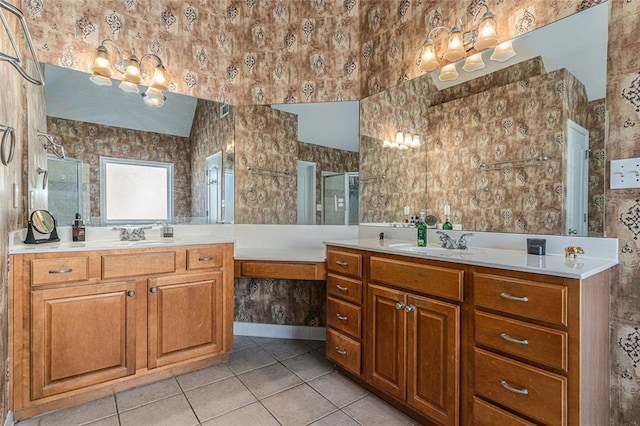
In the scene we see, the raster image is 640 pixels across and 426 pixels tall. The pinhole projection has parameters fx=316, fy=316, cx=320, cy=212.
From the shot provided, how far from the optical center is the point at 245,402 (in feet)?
6.07

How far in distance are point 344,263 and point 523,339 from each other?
3.49 ft

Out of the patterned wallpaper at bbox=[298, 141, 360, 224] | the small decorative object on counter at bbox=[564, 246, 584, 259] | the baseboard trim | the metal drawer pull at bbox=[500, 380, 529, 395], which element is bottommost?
the baseboard trim

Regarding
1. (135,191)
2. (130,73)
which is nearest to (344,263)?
(135,191)

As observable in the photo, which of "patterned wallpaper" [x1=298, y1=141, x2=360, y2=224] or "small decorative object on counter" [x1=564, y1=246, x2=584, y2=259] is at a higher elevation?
"patterned wallpaper" [x1=298, y1=141, x2=360, y2=224]

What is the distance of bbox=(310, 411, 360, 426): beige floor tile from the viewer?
1652mm

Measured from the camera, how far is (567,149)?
5.22ft

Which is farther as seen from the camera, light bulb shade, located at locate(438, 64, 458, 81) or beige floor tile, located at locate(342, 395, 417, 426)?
light bulb shade, located at locate(438, 64, 458, 81)

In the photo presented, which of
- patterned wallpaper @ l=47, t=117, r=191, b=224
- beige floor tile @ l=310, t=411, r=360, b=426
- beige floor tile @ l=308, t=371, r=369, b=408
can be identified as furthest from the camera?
patterned wallpaper @ l=47, t=117, r=191, b=224

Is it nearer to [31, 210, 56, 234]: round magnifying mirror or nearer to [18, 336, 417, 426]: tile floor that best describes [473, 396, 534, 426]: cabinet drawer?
[18, 336, 417, 426]: tile floor

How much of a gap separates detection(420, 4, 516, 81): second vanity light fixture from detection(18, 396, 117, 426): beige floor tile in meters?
2.88

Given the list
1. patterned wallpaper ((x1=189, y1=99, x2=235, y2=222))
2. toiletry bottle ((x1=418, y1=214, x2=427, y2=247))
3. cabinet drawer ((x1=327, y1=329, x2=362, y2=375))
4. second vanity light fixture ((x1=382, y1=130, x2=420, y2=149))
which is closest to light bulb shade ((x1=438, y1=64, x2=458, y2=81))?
second vanity light fixture ((x1=382, y1=130, x2=420, y2=149))

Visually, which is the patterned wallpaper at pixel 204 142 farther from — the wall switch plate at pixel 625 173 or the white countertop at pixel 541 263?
the wall switch plate at pixel 625 173

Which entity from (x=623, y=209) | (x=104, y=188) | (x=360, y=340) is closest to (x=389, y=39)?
(x=623, y=209)

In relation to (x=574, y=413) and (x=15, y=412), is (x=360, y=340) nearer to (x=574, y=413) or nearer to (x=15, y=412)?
(x=574, y=413)
